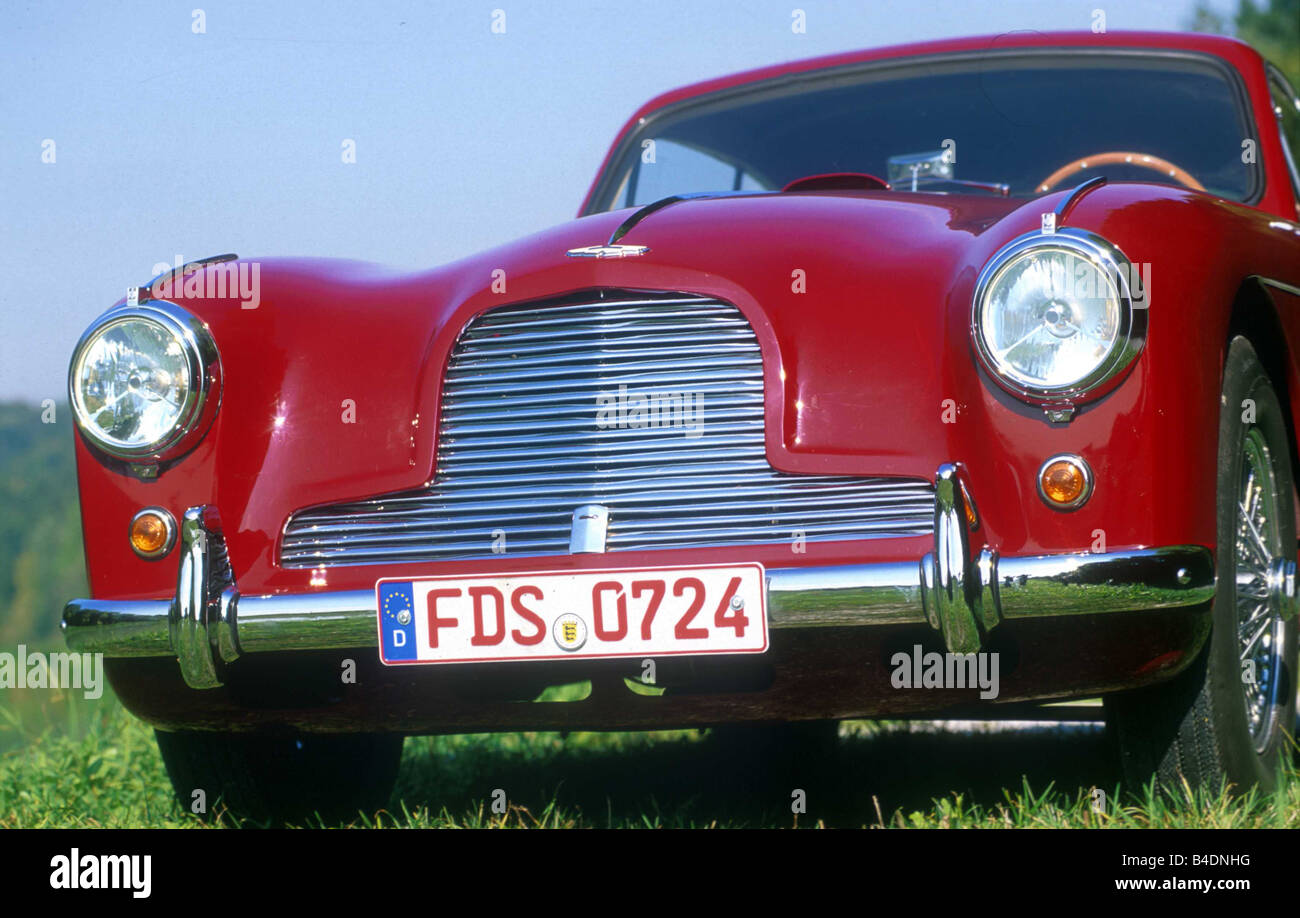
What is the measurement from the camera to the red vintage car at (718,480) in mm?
2467

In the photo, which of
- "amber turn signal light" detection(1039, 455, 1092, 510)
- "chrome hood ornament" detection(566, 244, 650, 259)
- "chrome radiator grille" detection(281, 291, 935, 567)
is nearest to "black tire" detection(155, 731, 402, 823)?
"chrome radiator grille" detection(281, 291, 935, 567)

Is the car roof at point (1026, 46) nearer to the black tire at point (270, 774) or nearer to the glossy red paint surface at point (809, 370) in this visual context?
the glossy red paint surface at point (809, 370)

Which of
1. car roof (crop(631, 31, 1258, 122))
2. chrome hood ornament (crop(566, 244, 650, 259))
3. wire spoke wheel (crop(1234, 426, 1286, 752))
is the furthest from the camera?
car roof (crop(631, 31, 1258, 122))

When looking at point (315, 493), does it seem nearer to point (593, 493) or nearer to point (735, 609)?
point (593, 493)

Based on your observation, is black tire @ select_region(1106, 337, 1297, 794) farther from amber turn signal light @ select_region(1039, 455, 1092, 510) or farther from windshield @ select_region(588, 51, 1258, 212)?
windshield @ select_region(588, 51, 1258, 212)

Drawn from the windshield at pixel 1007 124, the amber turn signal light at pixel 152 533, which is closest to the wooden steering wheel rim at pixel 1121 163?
the windshield at pixel 1007 124

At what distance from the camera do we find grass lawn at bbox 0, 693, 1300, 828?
2910mm

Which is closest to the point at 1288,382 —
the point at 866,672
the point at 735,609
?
the point at 866,672

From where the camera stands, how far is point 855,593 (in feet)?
7.80

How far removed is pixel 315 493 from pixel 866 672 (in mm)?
1045

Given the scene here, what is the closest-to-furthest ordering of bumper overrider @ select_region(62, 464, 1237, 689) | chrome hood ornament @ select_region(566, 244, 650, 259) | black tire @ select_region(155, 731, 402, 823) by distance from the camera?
1. bumper overrider @ select_region(62, 464, 1237, 689)
2. chrome hood ornament @ select_region(566, 244, 650, 259)
3. black tire @ select_region(155, 731, 402, 823)

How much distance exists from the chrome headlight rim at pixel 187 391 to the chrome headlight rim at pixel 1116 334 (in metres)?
1.42

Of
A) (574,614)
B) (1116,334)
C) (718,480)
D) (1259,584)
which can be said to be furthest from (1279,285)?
(574,614)

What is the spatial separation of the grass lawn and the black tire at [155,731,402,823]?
0.06 meters
